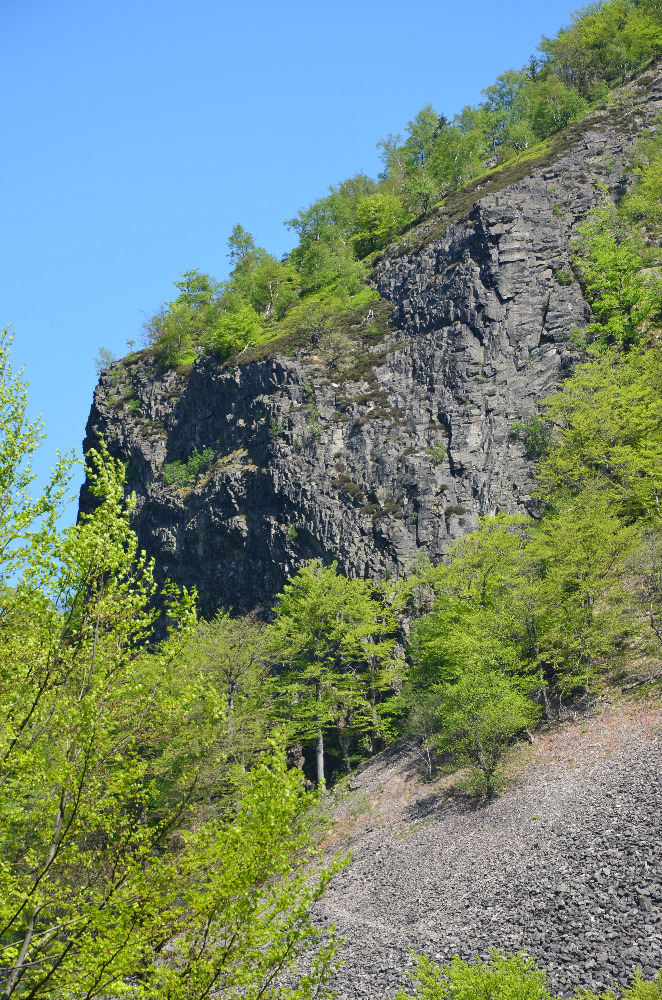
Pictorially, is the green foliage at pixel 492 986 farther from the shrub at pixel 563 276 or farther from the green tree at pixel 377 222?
the green tree at pixel 377 222

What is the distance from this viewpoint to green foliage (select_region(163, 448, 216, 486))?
2438 inches

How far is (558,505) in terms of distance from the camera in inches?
1571

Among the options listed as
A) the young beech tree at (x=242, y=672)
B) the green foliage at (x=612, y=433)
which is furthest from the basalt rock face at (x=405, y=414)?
the young beech tree at (x=242, y=672)

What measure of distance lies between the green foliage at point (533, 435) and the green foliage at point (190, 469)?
90.4 feet

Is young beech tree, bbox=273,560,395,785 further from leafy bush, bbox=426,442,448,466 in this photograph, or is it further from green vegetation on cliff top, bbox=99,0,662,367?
green vegetation on cliff top, bbox=99,0,662,367

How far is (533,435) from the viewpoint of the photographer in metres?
50.2

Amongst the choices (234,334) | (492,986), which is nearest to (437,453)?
(234,334)

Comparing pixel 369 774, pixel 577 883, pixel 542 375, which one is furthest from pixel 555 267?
pixel 577 883

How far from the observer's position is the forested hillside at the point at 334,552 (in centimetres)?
683

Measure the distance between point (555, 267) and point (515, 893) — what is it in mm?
51925

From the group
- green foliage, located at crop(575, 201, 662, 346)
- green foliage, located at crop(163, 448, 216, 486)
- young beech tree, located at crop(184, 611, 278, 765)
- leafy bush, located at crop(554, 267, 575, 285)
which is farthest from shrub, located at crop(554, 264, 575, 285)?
young beech tree, located at crop(184, 611, 278, 765)

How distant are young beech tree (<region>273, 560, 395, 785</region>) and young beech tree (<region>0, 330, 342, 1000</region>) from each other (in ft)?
102

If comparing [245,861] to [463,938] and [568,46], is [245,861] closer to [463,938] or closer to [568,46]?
[463,938]

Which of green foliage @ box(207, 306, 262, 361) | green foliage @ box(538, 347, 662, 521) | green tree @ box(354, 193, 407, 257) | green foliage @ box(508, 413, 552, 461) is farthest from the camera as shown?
green tree @ box(354, 193, 407, 257)
